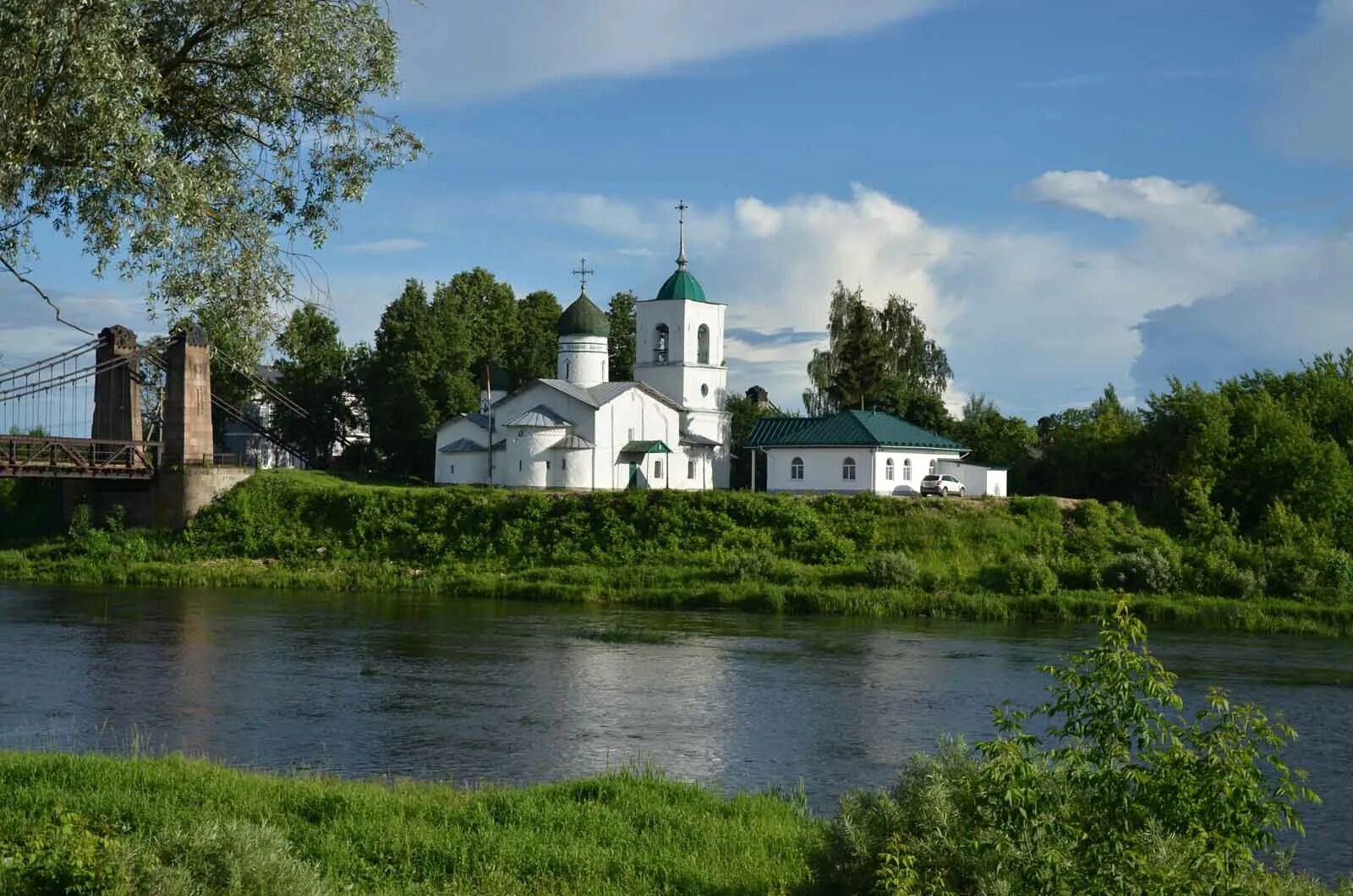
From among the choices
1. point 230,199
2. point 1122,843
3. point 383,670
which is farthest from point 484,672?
point 1122,843

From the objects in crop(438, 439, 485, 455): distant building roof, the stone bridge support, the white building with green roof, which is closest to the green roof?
the white building with green roof

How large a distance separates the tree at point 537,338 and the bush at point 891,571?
33891 millimetres

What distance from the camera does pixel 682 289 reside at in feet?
210

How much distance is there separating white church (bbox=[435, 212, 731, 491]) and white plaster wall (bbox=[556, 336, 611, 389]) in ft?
0.16

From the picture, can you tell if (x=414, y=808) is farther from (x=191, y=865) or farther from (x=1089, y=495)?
(x=1089, y=495)

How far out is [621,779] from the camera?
15484 mm

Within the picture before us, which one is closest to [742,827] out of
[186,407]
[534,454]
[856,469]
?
[856,469]

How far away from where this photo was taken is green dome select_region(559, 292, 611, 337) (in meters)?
63.1

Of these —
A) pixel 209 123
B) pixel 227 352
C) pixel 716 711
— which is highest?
pixel 209 123

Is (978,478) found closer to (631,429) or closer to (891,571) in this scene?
(631,429)

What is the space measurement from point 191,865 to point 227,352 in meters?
7.02

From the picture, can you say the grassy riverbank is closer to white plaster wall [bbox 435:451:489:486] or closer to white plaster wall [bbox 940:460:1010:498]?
white plaster wall [bbox 435:451:489:486]

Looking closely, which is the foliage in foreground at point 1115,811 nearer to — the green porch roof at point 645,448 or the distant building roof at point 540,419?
the distant building roof at point 540,419

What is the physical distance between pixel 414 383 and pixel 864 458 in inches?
867
